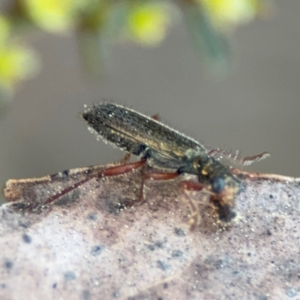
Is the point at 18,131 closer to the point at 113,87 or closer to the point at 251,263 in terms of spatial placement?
the point at 113,87

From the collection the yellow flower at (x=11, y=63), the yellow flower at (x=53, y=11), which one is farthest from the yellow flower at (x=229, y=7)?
the yellow flower at (x=11, y=63)

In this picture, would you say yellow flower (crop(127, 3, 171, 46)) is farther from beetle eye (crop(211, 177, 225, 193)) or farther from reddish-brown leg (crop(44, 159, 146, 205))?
beetle eye (crop(211, 177, 225, 193))

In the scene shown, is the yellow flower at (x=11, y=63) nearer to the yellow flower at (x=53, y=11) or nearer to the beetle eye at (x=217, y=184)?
the yellow flower at (x=53, y=11)

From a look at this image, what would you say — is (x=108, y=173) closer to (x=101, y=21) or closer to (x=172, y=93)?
(x=101, y=21)

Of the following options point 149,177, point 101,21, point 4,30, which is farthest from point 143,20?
point 149,177

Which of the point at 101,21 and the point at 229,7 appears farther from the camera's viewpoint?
the point at 101,21

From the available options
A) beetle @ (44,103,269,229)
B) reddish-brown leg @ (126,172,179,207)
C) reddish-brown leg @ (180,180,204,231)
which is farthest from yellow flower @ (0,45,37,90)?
reddish-brown leg @ (180,180,204,231)

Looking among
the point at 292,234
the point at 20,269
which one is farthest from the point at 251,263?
the point at 20,269
